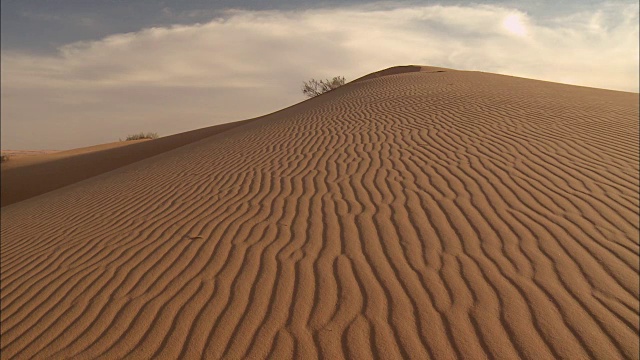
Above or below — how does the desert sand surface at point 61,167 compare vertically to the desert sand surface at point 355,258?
below

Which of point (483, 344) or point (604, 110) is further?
point (604, 110)

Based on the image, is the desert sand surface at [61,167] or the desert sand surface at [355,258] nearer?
the desert sand surface at [355,258]

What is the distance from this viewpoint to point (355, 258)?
373cm

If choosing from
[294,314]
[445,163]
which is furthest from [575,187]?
[294,314]

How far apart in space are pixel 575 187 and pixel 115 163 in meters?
15.5

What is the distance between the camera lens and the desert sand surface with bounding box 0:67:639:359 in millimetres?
2816

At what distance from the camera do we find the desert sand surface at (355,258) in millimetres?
2816

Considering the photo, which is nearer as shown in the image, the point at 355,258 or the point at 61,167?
the point at 355,258

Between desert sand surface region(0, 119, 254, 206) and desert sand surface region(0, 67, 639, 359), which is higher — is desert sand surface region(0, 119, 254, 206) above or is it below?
below

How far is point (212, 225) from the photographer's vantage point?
486 centimetres

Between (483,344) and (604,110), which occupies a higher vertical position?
(604,110)

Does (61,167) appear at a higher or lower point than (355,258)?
lower

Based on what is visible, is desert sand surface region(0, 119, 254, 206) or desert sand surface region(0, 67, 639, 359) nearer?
desert sand surface region(0, 67, 639, 359)

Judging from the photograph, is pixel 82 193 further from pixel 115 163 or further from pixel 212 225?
pixel 115 163
